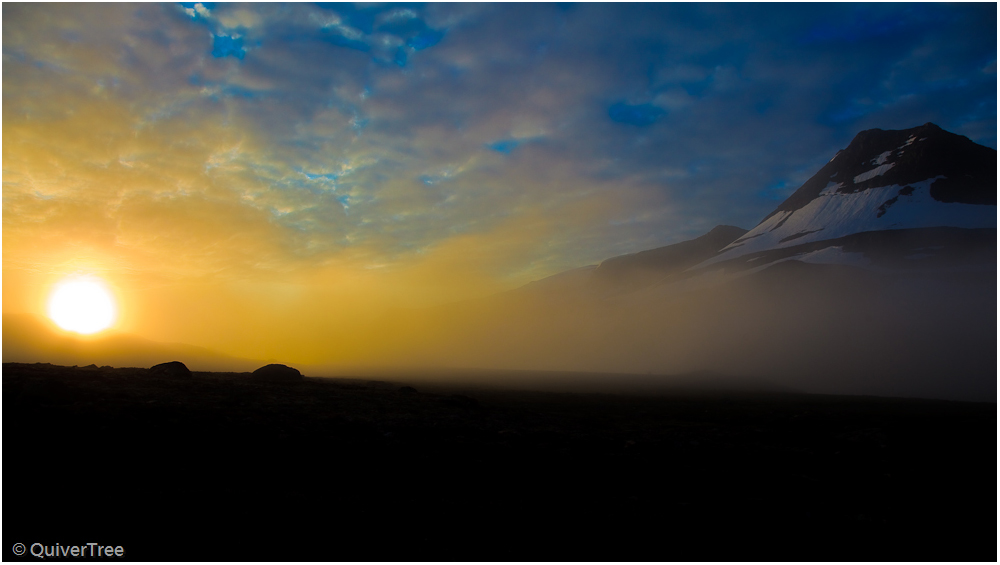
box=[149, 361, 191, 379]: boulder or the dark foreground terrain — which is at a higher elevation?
box=[149, 361, 191, 379]: boulder

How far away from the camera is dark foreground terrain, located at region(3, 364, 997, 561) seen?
27.3 ft

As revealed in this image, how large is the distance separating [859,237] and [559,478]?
249 meters

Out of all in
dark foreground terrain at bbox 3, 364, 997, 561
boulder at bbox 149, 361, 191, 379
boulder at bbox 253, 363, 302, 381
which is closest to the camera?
dark foreground terrain at bbox 3, 364, 997, 561

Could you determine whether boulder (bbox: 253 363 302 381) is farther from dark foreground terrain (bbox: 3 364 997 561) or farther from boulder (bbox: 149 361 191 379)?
dark foreground terrain (bbox: 3 364 997 561)

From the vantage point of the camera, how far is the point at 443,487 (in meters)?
11.2

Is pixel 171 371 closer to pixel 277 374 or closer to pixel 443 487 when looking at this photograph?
pixel 277 374

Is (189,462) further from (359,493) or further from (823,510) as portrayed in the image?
(823,510)

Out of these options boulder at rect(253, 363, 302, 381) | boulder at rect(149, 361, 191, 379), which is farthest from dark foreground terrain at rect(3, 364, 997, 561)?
boulder at rect(253, 363, 302, 381)

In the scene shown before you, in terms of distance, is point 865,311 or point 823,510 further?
point 865,311

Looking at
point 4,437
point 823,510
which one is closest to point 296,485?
point 4,437

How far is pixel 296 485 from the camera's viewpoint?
1059 centimetres

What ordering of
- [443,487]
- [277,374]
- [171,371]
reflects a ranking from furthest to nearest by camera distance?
[277,374], [171,371], [443,487]

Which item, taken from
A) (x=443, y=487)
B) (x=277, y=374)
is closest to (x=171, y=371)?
(x=277, y=374)

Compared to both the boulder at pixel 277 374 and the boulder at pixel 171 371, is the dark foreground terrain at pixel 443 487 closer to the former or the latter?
the boulder at pixel 171 371
